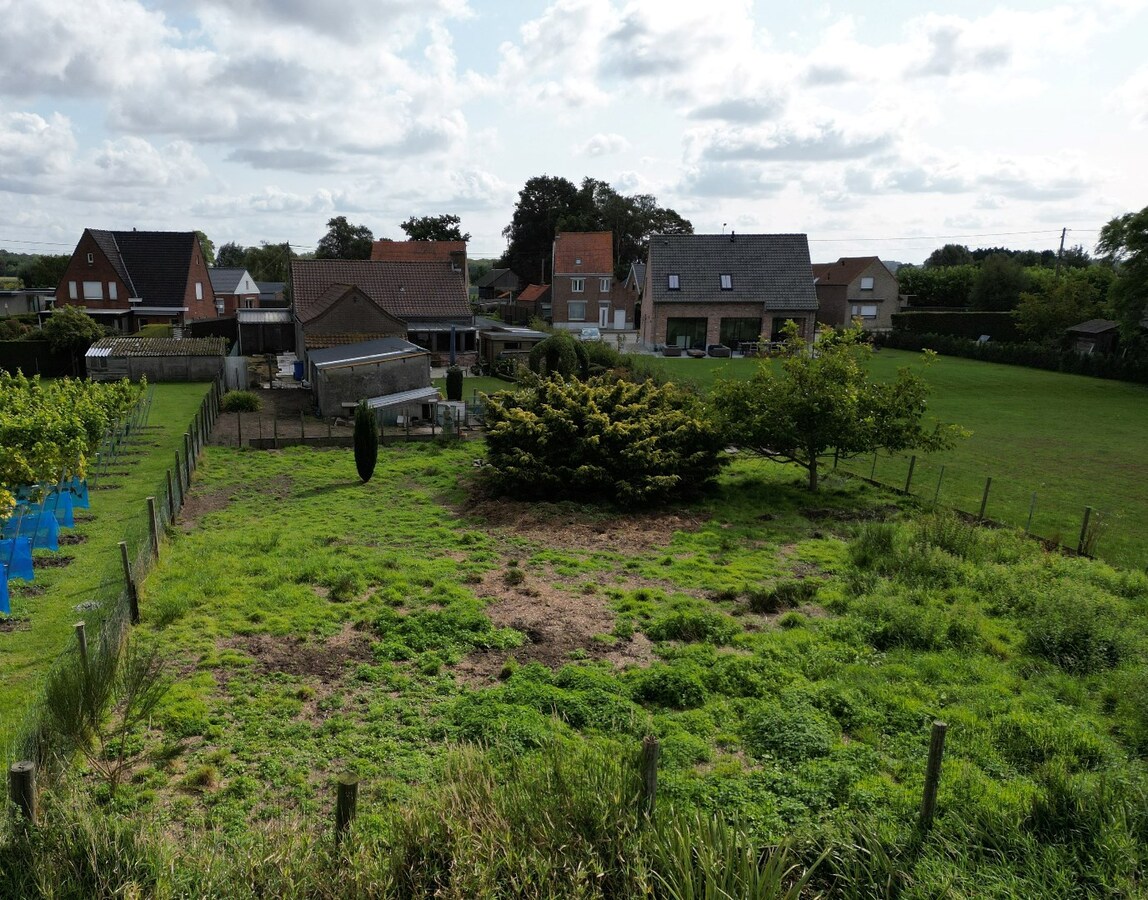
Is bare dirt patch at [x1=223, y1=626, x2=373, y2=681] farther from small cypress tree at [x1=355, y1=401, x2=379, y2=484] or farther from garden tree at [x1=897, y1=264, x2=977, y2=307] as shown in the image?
garden tree at [x1=897, y1=264, x2=977, y2=307]

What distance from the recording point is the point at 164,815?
7.25 m

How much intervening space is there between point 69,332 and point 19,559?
34290 mm

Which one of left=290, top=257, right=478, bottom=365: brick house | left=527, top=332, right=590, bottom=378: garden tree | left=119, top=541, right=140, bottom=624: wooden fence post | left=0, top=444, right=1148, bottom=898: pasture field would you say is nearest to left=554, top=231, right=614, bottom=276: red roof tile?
left=290, top=257, right=478, bottom=365: brick house

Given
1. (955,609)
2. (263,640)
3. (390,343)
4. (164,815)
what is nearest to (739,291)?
(390,343)

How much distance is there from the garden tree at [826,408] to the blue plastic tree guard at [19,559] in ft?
50.4

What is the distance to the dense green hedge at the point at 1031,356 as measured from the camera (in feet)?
146

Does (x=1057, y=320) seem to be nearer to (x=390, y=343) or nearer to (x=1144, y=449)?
(x=1144, y=449)

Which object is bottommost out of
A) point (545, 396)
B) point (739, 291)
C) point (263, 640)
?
point (263, 640)

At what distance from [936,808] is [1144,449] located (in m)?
27.0

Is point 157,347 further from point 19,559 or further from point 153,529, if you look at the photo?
point 153,529

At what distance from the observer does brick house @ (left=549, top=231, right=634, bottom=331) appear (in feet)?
226

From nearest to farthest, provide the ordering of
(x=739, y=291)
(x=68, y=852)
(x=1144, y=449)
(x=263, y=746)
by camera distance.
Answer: (x=68, y=852) → (x=263, y=746) → (x=1144, y=449) → (x=739, y=291)

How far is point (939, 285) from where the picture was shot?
2918 inches

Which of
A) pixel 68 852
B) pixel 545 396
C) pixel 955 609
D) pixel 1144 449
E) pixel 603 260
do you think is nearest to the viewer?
pixel 68 852
